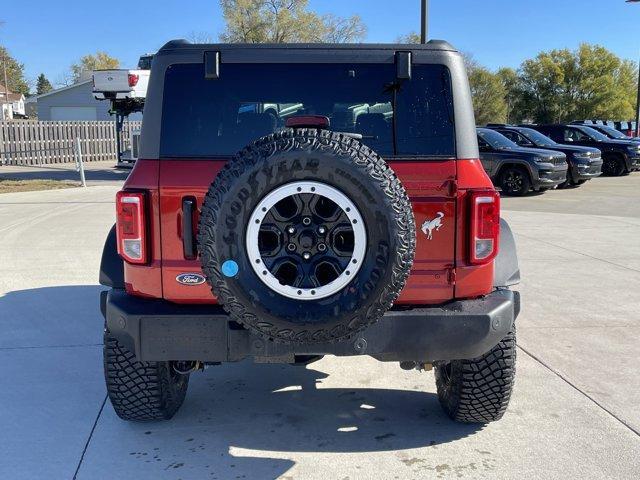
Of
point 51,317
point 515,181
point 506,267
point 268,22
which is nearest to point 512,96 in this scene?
point 268,22

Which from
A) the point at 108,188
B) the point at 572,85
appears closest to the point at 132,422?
the point at 108,188

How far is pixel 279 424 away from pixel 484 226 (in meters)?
1.65

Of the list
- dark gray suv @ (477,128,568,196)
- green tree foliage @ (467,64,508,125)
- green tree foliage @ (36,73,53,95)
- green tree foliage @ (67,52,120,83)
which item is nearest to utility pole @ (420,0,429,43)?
dark gray suv @ (477,128,568,196)

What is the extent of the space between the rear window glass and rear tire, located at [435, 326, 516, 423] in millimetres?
1160

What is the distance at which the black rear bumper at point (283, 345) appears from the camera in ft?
9.86

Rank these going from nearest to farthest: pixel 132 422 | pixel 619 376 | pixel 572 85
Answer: pixel 132 422 < pixel 619 376 < pixel 572 85

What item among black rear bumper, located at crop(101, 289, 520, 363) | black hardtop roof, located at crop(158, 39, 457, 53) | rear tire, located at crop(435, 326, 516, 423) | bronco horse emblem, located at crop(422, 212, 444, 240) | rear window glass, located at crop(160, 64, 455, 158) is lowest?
rear tire, located at crop(435, 326, 516, 423)

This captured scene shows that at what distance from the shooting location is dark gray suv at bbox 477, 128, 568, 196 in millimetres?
15625

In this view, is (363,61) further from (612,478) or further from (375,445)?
(612,478)

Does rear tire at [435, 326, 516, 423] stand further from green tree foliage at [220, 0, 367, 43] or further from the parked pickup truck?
green tree foliage at [220, 0, 367, 43]

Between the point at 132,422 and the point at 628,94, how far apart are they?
2315 inches

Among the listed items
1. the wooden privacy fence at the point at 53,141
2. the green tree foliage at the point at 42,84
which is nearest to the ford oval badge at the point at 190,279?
the wooden privacy fence at the point at 53,141

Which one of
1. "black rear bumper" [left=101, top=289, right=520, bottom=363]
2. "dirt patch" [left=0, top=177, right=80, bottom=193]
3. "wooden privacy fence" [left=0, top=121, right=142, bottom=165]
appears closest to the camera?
"black rear bumper" [left=101, top=289, right=520, bottom=363]

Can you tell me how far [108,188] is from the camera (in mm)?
17250
